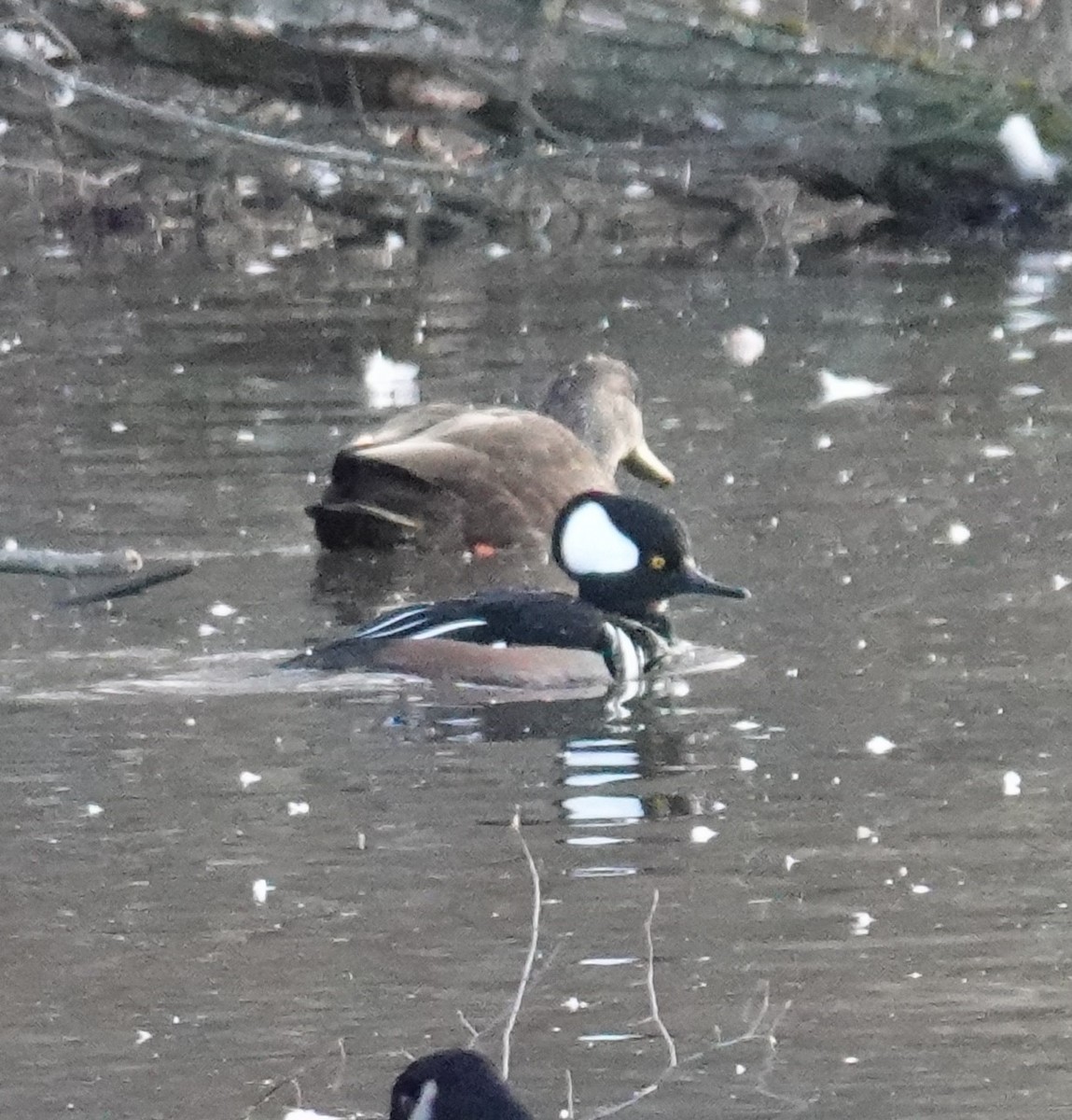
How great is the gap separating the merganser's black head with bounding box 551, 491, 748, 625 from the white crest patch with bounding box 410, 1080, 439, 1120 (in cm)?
485

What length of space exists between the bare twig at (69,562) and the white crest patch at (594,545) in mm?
1822

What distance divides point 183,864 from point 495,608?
1.95 metres

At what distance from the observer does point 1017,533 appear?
10148mm

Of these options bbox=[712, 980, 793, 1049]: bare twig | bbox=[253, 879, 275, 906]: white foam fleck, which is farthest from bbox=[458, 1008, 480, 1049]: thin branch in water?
bbox=[253, 879, 275, 906]: white foam fleck

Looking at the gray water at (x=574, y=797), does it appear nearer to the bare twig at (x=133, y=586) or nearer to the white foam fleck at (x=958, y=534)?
the white foam fleck at (x=958, y=534)

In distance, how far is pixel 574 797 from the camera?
23.8 ft

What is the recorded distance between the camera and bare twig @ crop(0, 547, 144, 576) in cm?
745

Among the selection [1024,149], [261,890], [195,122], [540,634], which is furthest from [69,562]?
[1024,149]

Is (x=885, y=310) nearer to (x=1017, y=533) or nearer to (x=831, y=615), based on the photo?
(x=1017, y=533)

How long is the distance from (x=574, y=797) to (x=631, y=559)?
1.77m

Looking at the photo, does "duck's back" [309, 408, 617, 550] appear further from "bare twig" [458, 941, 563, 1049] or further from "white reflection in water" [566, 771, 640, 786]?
"bare twig" [458, 941, 563, 1049]

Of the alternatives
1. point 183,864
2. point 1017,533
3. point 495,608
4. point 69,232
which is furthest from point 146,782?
Result: point 69,232

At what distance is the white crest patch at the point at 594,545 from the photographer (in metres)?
8.95

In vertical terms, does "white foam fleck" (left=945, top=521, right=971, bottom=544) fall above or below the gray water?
above
